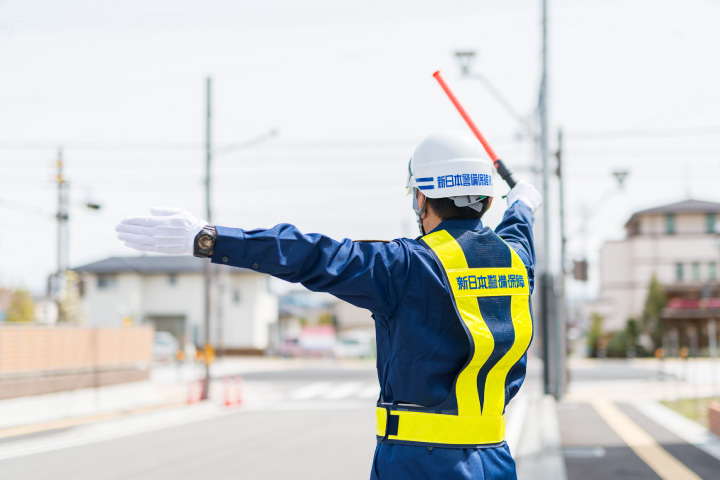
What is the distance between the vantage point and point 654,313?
4994cm

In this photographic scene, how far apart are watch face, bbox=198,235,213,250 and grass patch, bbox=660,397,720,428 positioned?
46.9 feet

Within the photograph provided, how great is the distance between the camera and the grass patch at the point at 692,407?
1604cm

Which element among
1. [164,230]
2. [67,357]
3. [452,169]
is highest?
[452,169]

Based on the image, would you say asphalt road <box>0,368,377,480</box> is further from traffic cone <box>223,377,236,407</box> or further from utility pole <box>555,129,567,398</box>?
utility pole <box>555,129,567,398</box>

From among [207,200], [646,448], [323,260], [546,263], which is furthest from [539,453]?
[207,200]

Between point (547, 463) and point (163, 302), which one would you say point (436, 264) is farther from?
point (163, 302)

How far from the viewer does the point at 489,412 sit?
8.66ft

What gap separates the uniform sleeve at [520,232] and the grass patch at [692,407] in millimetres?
13024

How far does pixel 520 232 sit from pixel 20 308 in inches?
2050

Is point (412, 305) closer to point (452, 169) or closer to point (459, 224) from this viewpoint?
point (459, 224)

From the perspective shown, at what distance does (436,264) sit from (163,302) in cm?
5755

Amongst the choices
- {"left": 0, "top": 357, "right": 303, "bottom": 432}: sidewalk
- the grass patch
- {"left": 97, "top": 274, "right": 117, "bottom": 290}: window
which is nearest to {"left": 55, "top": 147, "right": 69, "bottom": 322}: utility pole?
{"left": 0, "top": 357, "right": 303, "bottom": 432}: sidewalk

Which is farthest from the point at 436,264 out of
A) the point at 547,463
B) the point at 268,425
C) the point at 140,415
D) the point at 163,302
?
the point at 163,302

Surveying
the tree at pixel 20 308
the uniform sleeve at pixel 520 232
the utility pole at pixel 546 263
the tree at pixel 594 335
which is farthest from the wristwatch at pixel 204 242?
the tree at pixel 594 335
